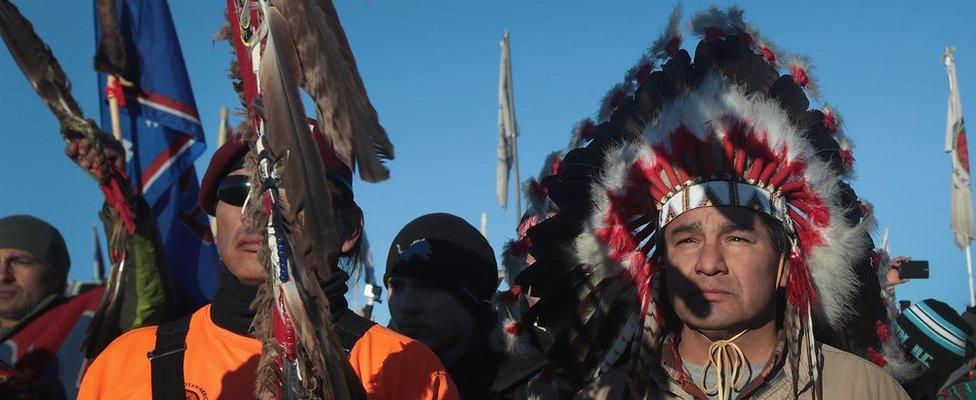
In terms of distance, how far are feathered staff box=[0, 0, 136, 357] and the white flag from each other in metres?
11.2

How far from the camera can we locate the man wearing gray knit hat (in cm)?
391

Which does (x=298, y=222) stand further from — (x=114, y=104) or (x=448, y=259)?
(x=114, y=104)

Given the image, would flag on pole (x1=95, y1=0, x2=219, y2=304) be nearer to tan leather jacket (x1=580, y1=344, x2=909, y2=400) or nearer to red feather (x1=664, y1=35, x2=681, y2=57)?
red feather (x1=664, y1=35, x2=681, y2=57)

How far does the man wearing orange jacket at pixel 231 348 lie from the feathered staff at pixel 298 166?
507mm

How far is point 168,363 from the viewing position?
87.0 inches

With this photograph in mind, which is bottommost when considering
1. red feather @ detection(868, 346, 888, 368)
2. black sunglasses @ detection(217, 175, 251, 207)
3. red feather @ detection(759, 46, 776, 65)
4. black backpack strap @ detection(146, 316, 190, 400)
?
black backpack strap @ detection(146, 316, 190, 400)

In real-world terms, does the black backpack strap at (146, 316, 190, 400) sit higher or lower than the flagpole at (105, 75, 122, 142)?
lower

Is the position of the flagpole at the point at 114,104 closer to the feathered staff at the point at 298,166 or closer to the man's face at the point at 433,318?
the man's face at the point at 433,318

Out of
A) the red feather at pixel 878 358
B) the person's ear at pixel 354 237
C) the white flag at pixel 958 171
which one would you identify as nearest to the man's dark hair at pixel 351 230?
the person's ear at pixel 354 237

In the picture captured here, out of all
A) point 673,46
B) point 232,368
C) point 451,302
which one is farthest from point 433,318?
point 232,368

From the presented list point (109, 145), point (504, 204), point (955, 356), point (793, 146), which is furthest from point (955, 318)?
point (504, 204)

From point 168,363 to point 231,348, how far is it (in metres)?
0.16

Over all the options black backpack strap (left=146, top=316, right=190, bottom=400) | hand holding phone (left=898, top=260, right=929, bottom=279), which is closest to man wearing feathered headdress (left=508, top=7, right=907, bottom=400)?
black backpack strap (left=146, top=316, right=190, bottom=400)

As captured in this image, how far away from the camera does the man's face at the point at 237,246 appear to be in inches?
92.4
